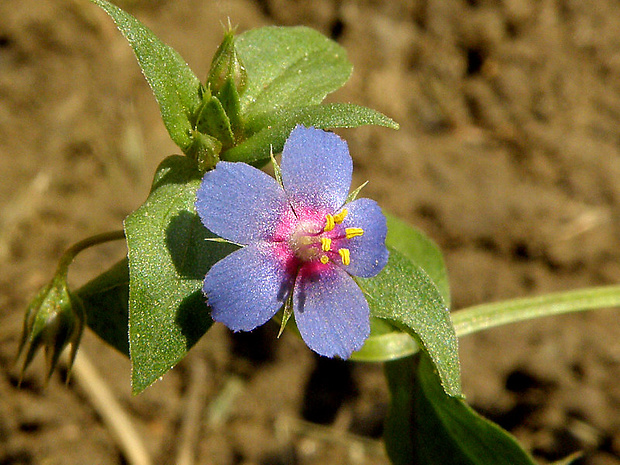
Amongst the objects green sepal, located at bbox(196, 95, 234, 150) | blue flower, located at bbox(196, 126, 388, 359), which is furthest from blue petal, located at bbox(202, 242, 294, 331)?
green sepal, located at bbox(196, 95, 234, 150)

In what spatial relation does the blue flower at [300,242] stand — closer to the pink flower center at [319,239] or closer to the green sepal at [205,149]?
the pink flower center at [319,239]

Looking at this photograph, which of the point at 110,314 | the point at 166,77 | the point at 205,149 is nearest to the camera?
the point at 205,149

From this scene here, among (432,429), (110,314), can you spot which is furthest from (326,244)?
(432,429)

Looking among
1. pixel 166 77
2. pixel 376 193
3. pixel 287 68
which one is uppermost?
pixel 166 77

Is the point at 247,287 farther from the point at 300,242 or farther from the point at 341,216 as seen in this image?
the point at 341,216

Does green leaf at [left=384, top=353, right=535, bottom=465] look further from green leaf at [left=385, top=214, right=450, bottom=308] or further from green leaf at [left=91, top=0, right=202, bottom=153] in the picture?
green leaf at [left=91, top=0, right=202, bottom=153]

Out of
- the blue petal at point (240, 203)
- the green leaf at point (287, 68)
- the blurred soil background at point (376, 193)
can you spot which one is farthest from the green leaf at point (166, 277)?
the blurred soil background at point (376, 193)

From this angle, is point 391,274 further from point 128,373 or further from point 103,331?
point 128,373
